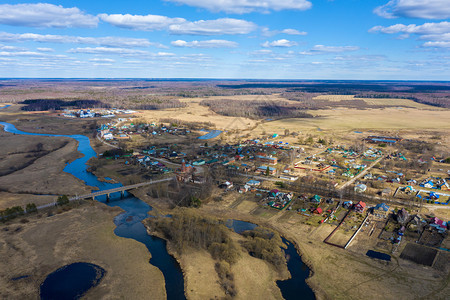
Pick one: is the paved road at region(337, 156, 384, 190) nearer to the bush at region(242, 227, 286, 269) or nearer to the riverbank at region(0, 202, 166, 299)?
the bush at region(242, 227, 286, 269)

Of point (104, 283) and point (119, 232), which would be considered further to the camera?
point (119, 232)

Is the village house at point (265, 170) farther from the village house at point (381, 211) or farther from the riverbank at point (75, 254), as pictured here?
the riverbank at point (75, 254)

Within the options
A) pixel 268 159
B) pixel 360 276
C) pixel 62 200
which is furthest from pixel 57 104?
pixel 360 276

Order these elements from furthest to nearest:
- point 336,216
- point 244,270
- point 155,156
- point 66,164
Answer: point 155,156
point 66,164
point 336,216
point 244,270

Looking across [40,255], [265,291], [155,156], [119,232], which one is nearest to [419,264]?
[265,291]

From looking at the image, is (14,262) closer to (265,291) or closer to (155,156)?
(265,291)

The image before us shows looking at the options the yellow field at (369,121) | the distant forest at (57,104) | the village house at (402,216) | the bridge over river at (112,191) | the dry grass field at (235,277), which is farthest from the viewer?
the distant forest at (57,104)

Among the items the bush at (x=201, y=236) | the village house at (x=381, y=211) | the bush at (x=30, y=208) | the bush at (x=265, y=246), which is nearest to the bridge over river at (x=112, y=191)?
the bush at (x=30, y=208)

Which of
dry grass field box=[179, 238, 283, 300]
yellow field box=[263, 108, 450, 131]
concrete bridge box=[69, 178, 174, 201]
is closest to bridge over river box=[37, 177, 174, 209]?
concrete bridge box=[69, 178, 174, 201]
